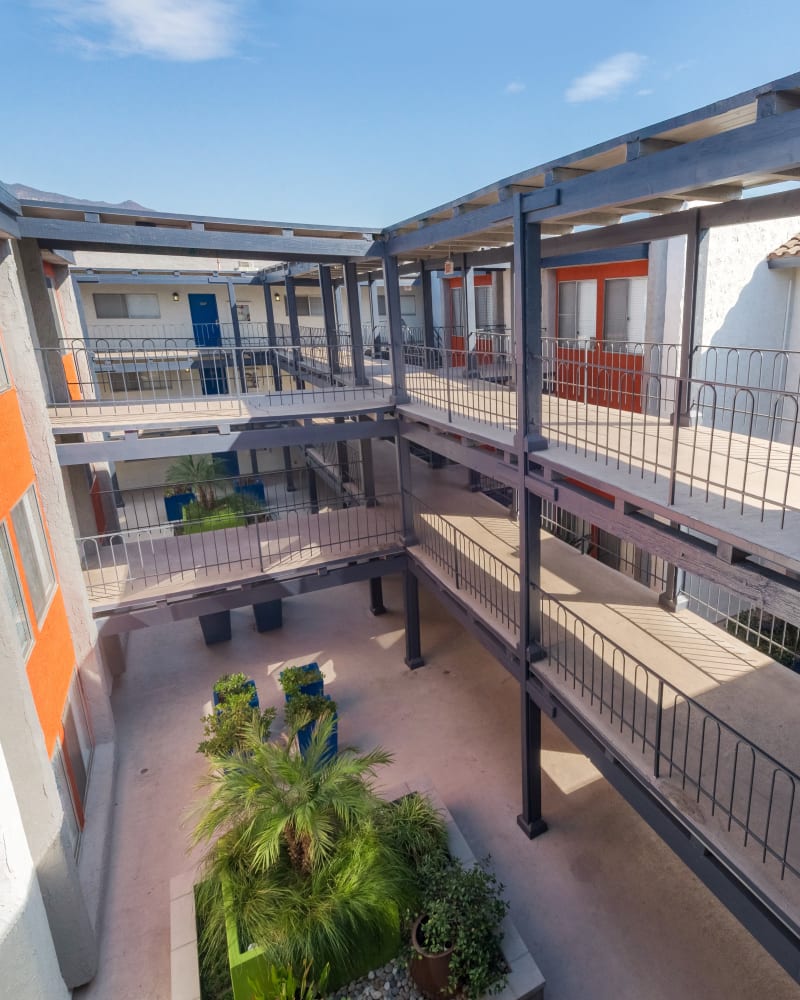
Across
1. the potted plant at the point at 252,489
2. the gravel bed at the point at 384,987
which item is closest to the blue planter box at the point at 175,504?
the potted plant at the point at 252,489

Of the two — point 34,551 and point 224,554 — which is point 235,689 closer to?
point 224,554

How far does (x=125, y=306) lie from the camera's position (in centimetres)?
2223

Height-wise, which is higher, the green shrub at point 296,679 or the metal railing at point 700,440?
the metal railing at point 700,440

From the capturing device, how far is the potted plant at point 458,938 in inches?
225

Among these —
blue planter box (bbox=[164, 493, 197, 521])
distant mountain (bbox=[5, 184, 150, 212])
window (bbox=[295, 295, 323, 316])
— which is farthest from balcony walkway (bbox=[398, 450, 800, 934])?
window (bbox=[295, 295, 323, 316])

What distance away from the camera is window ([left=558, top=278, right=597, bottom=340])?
535 inches

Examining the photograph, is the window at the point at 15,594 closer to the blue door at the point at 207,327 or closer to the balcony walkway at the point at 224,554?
the balcony walkway at the point at 224,554

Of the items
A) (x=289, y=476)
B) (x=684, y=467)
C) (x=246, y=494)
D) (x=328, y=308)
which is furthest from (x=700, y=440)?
(x=289, y=476)

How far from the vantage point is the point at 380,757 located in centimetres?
705

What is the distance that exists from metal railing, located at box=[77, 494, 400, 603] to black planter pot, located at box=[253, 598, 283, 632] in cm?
176

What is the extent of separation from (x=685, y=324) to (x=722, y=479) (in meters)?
2.79

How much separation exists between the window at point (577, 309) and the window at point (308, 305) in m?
14.6

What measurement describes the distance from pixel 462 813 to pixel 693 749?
11.9ft

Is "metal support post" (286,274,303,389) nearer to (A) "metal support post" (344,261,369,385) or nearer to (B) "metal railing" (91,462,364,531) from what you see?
(B) "metal railing" (91,462,364,531)
